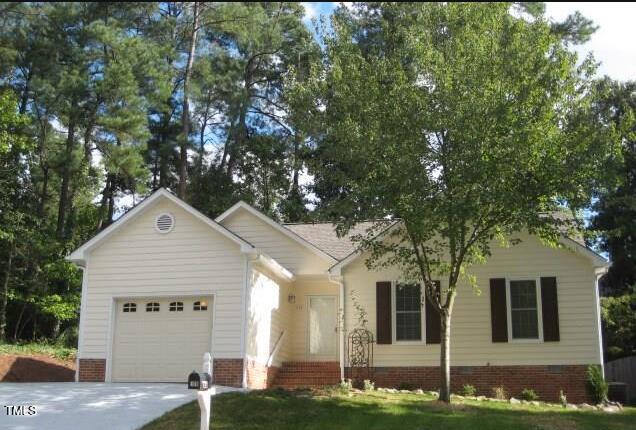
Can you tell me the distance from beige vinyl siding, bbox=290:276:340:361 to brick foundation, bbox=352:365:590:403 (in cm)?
281

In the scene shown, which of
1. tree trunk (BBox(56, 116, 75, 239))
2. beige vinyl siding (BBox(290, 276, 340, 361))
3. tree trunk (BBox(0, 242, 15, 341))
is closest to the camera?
beige vinyl siding (BBox(290, 276, 340, 361))

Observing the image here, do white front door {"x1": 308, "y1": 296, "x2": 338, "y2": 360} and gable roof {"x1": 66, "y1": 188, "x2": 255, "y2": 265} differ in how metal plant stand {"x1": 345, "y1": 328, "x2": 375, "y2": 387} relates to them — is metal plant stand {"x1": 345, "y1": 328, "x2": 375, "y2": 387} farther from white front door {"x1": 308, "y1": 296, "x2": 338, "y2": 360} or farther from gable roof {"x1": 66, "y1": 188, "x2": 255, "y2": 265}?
gable roof {"x1": 66, "y1": 188, "x2": 255, "y2": 265}

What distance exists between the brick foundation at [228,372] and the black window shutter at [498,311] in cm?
649

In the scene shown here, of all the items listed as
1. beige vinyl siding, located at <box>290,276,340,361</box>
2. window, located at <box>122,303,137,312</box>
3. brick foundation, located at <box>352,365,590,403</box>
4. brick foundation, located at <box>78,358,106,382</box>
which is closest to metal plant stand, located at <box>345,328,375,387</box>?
brick foundation, located at <box>352,365,590,403</box>

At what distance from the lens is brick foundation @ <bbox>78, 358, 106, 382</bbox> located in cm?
1739

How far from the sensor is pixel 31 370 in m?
21.3

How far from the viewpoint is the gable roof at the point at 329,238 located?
20.9 m

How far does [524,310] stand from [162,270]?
30.5 ft

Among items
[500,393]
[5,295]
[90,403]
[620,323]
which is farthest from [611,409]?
[5,295]

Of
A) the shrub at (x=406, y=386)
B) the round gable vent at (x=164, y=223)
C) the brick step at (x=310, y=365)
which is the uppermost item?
the round gable vent at (x=164, y=223)

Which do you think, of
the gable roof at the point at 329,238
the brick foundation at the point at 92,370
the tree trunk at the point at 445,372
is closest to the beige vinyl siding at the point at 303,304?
the gable roof at the point at 329,238

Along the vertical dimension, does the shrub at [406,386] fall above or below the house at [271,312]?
below

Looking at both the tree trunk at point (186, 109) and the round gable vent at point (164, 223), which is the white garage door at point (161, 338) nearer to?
the round gable vent at point (164, 223)

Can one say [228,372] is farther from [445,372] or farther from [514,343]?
[514,343]
